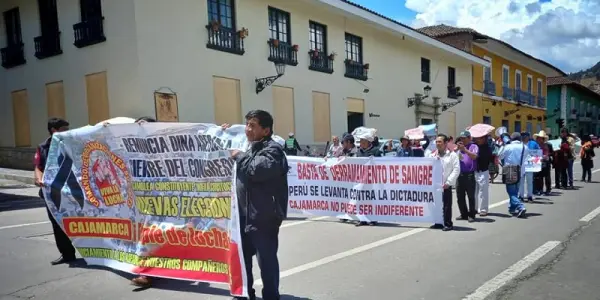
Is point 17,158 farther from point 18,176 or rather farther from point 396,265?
point 396,265

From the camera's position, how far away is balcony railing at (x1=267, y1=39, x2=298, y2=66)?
17.7 m

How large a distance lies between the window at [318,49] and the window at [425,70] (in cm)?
1028

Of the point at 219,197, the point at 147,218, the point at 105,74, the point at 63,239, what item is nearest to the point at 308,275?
the point at 219,197

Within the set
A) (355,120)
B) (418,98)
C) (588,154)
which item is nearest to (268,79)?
(355,120)

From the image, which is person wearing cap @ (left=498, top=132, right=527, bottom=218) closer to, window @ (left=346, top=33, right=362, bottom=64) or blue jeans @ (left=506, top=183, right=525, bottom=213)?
blue jeans @ (left=506, top=183, right=525, bottom=213)

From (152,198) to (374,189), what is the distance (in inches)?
181

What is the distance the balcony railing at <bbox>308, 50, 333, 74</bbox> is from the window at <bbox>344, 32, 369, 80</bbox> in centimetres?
134

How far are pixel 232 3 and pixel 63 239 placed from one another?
12167mm

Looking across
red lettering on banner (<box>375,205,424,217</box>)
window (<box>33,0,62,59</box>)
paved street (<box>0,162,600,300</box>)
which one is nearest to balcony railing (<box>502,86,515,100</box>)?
paved street (<box>0,162,600,300</box>)

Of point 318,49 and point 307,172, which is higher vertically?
point 318,49

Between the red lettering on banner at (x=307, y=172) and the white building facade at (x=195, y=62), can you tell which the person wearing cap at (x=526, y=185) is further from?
the white building facade at (x=195, y=62)

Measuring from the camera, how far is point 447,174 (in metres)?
8.00

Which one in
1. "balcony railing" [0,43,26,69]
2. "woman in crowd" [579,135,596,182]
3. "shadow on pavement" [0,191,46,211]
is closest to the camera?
"shadow on pavement" [0,191,46,211]

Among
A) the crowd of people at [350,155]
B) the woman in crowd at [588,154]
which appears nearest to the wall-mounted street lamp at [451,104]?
the crowd of people at [350,155]
